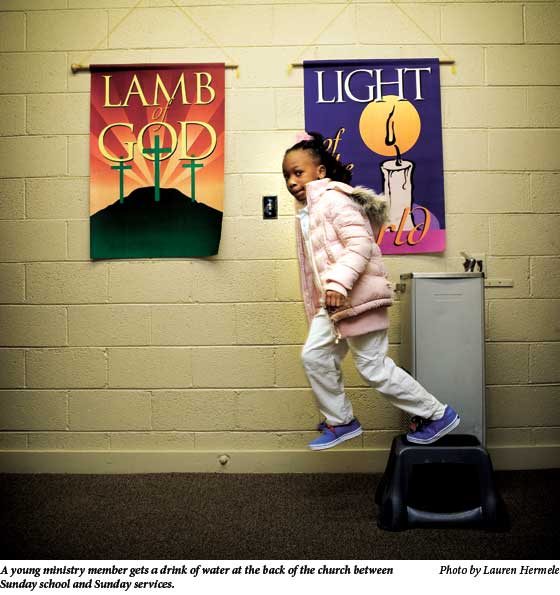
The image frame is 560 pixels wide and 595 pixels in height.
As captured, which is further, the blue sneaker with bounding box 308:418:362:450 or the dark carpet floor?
the blue sneaker with bounding box 308:418:362:450

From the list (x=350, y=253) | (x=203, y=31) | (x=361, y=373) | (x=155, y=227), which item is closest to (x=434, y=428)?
(x=361, y=373)

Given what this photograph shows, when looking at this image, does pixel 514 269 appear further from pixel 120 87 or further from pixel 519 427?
pixel 120 87

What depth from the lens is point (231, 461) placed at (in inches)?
109

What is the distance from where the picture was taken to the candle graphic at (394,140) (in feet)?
9.08

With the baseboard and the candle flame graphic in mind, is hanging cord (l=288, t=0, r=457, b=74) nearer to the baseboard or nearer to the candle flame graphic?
the candle flame graphic

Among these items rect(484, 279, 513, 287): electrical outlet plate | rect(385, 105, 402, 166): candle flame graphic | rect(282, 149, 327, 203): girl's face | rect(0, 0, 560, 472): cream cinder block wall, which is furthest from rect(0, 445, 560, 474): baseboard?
rect(385, 105, 402, 166): candle flame graphic

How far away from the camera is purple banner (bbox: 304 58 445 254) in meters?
2.77

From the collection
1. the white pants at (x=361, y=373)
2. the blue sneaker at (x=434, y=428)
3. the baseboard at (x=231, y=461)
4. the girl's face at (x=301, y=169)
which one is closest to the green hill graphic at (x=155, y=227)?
the girl's face at (x=301, y=169)

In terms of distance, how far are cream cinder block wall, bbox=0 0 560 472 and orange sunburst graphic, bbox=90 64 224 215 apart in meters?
0.07

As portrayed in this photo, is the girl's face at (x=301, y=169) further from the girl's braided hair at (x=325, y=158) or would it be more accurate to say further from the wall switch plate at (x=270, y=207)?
the wall switch plate at (x=270, y=207)

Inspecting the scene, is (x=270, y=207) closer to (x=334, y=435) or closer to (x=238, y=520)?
(x=334, y=435)

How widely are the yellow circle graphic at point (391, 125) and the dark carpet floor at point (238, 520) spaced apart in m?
1.53

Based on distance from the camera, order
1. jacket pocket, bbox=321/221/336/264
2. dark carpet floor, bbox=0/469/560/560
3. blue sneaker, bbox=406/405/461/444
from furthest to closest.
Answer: jacket pocket, bbox=321/221/336/264
blue sneaker, bbox=406/405/461/444
dark carpet floor, bbox=0/469/560/560

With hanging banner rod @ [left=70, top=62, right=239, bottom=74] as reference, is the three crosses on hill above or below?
below
